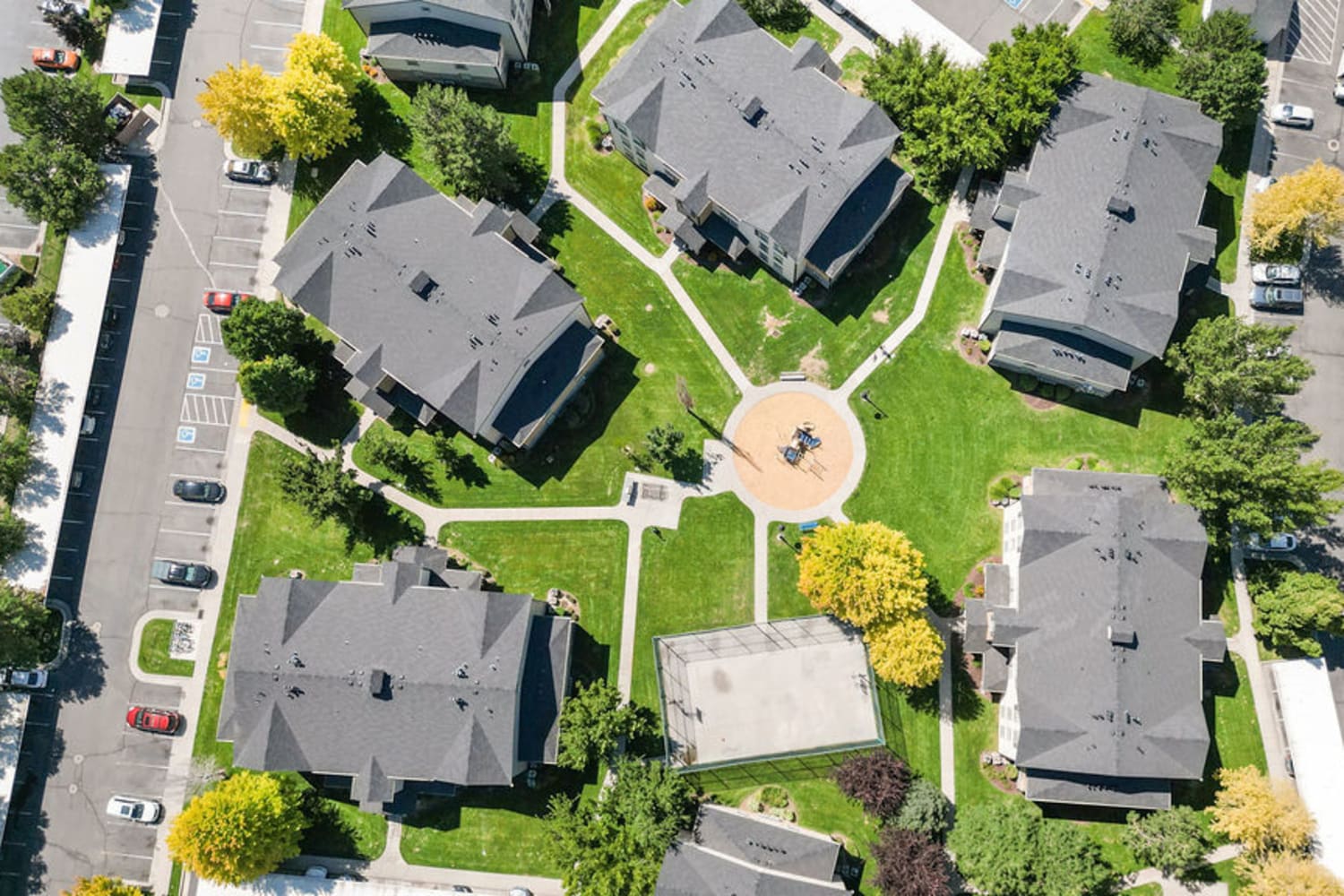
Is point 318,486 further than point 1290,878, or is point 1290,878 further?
point 318,486

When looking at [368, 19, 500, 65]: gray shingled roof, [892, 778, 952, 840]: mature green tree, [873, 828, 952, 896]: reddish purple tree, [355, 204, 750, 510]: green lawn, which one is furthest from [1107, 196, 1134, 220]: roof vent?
[368, 19, 500, 65]: gray shingled roof

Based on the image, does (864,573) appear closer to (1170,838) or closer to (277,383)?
(1170,838)

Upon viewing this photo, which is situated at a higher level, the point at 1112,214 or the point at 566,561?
the point at 1112,214

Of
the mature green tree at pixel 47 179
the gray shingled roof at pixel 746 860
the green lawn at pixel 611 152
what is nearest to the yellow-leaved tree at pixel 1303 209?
the green lawn at pixel 611 152

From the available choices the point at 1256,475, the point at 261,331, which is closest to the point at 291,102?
the point at 261,331

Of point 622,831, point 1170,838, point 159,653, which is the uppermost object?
point 159,653

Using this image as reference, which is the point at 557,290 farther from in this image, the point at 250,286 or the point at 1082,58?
the point at 1082,58

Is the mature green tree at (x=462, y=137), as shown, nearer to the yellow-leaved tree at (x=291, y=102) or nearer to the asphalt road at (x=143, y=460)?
the yellow-leaved tree at (x=291, y=102)
